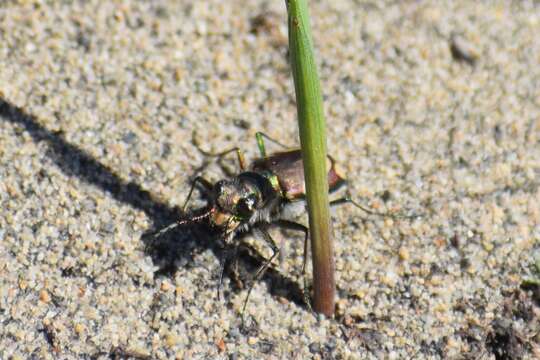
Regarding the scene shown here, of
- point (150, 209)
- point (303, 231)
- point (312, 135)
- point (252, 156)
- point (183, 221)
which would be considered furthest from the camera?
point (252, 156)

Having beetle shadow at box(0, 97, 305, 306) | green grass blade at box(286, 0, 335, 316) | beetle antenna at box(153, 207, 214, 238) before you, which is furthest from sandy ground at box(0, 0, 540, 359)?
green grass blade at box(286, 0, 335, 316)

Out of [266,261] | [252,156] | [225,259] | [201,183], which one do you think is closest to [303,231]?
[266,261]

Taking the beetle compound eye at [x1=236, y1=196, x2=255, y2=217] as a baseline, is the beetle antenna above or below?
below

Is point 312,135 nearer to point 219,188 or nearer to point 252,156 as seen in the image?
point 219,188

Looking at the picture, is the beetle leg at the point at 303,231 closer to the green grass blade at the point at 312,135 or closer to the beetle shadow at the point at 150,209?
the beetle shadow at the point at 150,209

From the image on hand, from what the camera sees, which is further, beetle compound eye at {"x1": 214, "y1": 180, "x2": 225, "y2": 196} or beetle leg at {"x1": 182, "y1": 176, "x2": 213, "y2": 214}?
beetle leg at {"x1": 182, "y1": 176, "x2": 213, "y2": 214}

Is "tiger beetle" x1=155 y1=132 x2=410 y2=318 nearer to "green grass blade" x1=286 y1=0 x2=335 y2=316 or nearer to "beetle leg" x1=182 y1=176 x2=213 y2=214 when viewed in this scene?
"beetle leg" x1=182 y1=176 x2=213 y2=214
